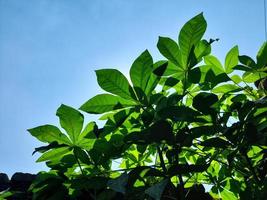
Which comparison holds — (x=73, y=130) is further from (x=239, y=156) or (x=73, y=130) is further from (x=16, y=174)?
(x=16, y=174)

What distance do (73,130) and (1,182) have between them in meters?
1.31

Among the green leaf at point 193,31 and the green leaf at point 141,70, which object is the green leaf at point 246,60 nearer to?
the green leaf at point 193,31

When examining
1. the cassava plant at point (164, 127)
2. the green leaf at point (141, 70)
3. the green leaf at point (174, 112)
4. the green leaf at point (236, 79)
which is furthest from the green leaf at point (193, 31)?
the green leaf at point (236, 79)

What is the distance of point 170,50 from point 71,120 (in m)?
0.38

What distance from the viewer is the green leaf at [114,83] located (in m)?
1.04

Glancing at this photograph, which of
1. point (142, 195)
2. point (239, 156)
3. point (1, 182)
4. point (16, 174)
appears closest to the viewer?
point (142, 195)

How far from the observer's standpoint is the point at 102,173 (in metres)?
1.12

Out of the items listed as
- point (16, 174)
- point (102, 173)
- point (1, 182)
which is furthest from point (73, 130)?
point (1, 182)

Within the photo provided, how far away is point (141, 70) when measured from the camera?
3.34ft

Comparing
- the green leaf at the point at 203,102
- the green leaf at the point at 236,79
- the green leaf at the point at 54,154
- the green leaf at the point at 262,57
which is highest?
the green leaf at the point at 262,57

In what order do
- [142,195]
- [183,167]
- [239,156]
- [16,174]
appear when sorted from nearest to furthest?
[183,167] → [142,195] → [239,156] → [16,174]

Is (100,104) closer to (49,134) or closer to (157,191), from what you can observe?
(49,134)

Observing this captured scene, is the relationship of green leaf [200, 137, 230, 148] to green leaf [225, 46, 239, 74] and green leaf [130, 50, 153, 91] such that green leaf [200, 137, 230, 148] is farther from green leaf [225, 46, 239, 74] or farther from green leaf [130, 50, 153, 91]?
green leaf [225, 46, 239, 74]

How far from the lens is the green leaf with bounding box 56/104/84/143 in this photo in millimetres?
1052
